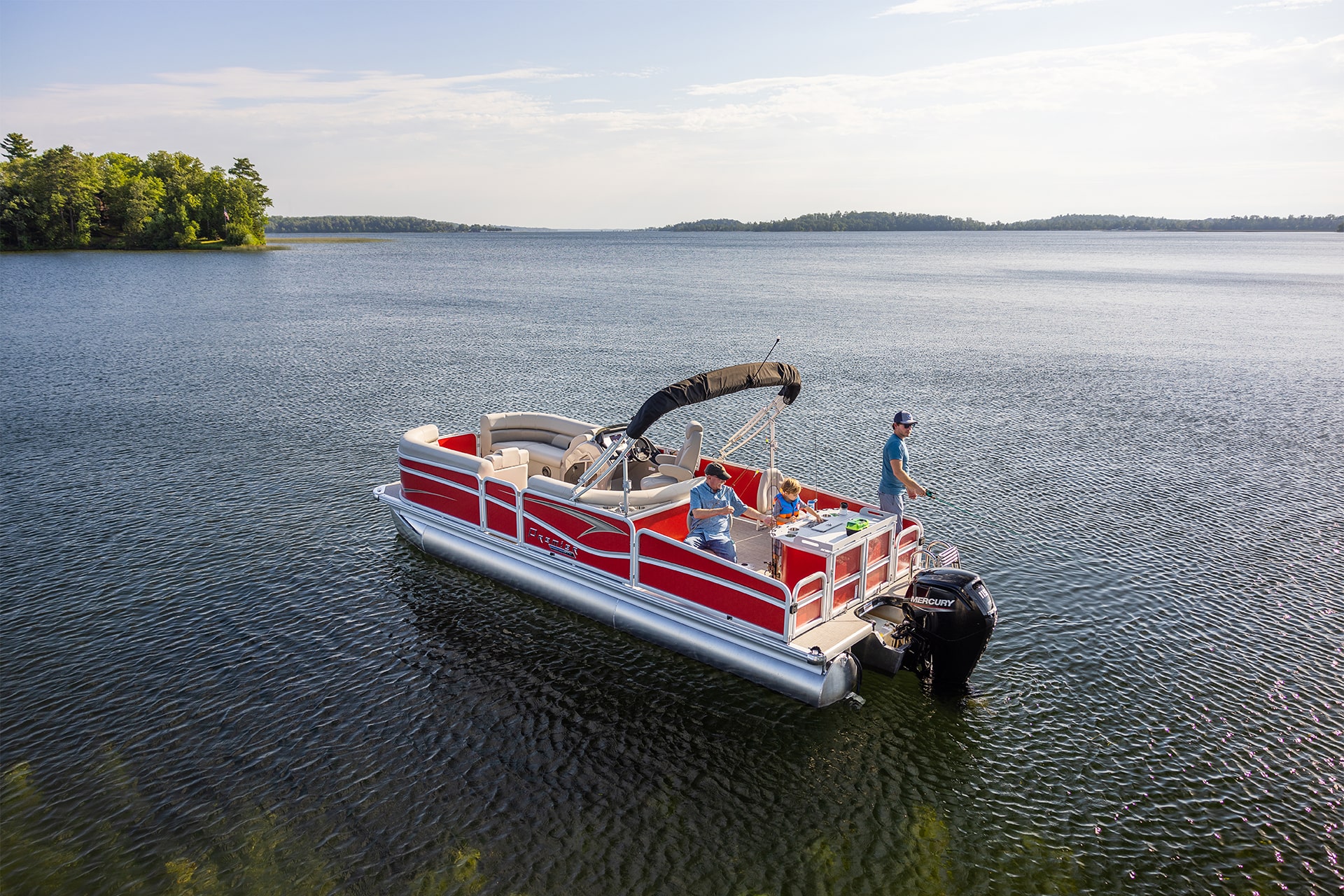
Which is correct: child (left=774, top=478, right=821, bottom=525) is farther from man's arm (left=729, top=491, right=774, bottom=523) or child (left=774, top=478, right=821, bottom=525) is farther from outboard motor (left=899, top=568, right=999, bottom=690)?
outboard motor (left=899, top=568, right=999, bottom=690)

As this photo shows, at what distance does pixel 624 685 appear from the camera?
9.34 m

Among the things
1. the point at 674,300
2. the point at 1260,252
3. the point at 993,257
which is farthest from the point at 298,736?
the point at 1260,252

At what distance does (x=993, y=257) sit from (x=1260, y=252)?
50111 millimetres

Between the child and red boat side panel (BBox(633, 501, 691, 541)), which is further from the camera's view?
red boat side panel (BBox(633, 501, 691, 541))

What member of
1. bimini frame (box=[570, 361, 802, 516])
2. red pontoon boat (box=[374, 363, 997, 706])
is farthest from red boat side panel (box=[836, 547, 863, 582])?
bimini frame (box=[570, 361, 802, 516])

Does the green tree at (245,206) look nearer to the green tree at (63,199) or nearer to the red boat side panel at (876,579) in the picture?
the green tree at (63,199)

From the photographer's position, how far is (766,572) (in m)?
9.66

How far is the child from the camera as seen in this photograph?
9734mm

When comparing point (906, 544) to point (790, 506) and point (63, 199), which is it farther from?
point (63, 199)

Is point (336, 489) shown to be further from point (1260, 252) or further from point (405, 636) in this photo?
point (1260, 252)

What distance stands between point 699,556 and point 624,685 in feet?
5.78

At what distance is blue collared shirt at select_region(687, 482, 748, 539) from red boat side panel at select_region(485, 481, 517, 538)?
8.71ft

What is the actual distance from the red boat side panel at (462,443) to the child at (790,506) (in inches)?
219

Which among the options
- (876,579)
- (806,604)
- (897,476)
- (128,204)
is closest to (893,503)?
(897,476)
